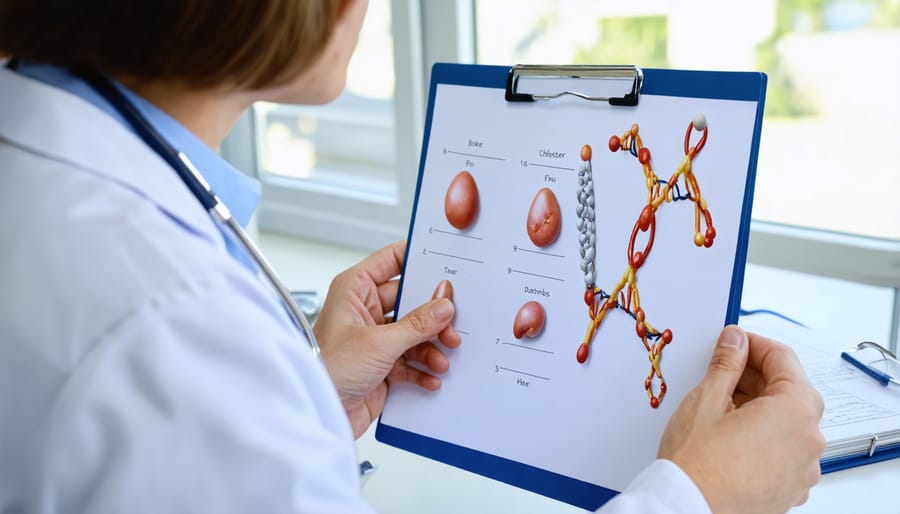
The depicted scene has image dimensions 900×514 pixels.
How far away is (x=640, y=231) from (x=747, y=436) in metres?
0.20

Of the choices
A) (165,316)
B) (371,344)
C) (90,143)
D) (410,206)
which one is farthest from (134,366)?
(410,206)

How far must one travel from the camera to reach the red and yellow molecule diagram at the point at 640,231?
0.77 meters

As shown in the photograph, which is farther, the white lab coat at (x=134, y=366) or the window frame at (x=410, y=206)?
the window frame at (x=410, y=206)

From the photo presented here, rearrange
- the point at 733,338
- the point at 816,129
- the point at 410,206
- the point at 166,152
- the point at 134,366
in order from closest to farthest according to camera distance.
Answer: the point at 134,366
the point at 166,152
the point at 733,338
the point at 816,129
the point at 410,206

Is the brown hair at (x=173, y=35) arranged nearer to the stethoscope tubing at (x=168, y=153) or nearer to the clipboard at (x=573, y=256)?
the stethoscope tubing at (x=168, y=153)

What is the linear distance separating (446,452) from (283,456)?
0.39 meters

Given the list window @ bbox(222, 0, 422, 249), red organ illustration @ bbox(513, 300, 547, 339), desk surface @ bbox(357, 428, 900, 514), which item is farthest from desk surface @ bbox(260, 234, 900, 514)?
window @ bbox(222, 0, 422, 249)

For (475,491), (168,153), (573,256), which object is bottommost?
(475,491)

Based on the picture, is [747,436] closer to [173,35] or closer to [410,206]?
[173,35]

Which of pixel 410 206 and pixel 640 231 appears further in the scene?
pixel 410 206

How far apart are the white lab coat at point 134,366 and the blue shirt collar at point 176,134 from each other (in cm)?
6

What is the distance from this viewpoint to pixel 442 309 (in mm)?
887

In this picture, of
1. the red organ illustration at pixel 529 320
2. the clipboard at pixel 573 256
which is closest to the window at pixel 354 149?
the clipboard at pixel 573 256

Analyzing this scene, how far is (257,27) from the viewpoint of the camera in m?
0.58
